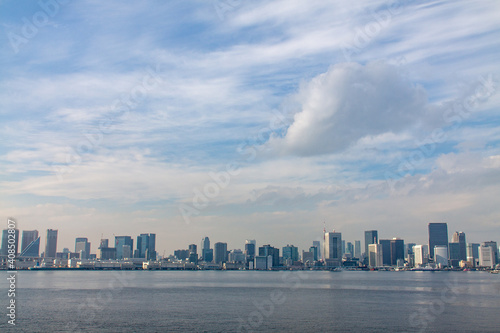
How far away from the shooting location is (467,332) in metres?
60.1

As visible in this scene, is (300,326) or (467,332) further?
(300,326)

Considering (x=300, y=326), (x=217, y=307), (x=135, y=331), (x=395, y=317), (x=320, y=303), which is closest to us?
(x=135, y=331)

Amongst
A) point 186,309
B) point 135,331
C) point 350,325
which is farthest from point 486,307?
point 135,331

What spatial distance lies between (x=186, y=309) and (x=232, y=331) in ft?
80.4

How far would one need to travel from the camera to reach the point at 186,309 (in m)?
82.1

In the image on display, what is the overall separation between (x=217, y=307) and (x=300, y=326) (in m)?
26.4

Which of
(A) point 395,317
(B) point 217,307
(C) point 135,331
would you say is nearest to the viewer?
(C) point 135,331

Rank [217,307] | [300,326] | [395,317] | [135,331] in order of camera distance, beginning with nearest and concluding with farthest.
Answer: [135,331]
[300,326]
[395,317]
[217,307]

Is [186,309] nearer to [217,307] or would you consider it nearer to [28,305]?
[217,307]

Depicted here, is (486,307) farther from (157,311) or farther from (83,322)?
(83,322)

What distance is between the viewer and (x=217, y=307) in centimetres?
8588

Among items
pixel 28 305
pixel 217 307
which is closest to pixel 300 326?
pixel 217 307

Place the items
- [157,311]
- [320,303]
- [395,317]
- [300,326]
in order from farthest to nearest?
[320,303] → [157,311] → [395,317] → [300,326]

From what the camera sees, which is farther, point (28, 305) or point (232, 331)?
point (28, 305)
